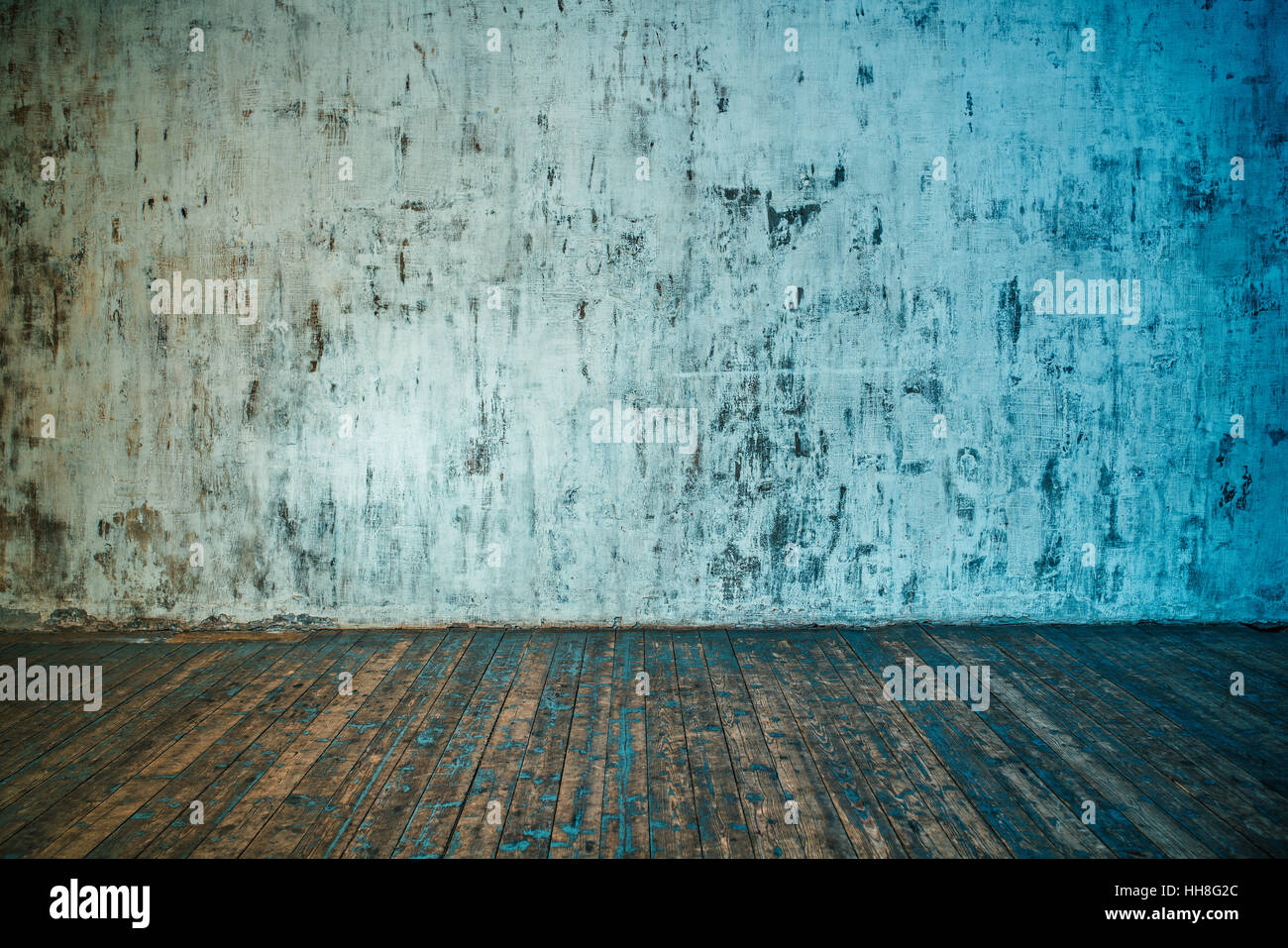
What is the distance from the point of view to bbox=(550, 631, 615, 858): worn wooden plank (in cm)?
230

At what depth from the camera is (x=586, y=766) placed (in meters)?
2.73

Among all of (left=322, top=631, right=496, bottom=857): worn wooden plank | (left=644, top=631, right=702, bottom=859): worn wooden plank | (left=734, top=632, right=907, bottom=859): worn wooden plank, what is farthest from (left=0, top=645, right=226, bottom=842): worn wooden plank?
(left=734, top=632, right=907, bottom=859): worn wooden plank

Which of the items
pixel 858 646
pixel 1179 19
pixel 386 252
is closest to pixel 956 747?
pixel 858 646

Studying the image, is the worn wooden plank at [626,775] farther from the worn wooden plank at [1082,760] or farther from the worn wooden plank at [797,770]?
the worn wooden plank at [1082,760]

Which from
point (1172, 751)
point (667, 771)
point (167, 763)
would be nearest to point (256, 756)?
point (167, 763)

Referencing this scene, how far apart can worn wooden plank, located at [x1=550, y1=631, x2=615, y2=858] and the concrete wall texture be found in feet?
2.24

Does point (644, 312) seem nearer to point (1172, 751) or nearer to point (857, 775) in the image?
point (857, 775)

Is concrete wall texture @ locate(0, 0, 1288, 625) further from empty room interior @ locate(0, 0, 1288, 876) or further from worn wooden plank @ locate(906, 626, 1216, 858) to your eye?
worn wooden plank @ locate(906, 626, 1216, 858)

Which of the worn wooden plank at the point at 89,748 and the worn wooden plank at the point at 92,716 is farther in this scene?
the worn wooden plank at the point at 92,716

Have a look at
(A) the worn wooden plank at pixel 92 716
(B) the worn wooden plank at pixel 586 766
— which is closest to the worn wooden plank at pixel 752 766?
(B) the worn wooden plank at pixel 586 766

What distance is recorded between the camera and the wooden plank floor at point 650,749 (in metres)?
2.32

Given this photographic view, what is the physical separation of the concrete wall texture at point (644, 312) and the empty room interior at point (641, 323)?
17 mm

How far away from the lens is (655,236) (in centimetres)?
416

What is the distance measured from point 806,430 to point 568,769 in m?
2.11
